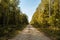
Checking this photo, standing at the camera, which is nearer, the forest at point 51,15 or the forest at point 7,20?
the forest at point 7,20

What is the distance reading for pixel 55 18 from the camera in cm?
2883

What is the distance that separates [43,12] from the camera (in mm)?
41562

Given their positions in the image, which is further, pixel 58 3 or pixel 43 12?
pixel 43 12

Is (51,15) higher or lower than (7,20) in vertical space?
higher

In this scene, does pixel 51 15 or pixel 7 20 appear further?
pixel 7 20

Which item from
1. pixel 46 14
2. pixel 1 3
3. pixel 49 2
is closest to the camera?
pixel 1 3

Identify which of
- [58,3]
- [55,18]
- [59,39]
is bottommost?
[59,39]

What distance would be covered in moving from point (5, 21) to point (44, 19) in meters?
9.40

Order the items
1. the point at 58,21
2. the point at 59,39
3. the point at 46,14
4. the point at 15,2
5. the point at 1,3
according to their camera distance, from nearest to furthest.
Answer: the point at 59,39
the point at 58,21
the point at 1,3
the point at 46,14
the point at 15,2

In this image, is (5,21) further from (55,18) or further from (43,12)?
(55,18)

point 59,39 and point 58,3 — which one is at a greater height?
point 58,3

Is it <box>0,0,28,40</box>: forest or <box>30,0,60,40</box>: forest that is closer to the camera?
<box>0,0,28,40</box>: forest

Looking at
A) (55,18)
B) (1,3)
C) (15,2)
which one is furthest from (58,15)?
(15,2)

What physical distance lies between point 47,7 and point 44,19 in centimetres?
299
